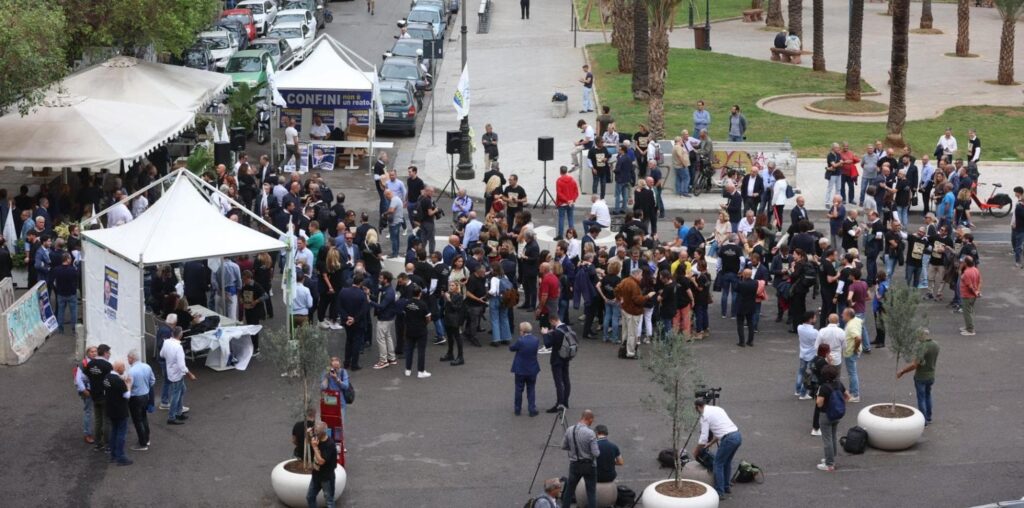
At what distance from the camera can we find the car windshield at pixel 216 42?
47.9 metres

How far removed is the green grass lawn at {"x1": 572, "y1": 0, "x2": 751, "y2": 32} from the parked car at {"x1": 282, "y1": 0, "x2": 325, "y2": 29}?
35.8ft

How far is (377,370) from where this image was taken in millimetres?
21891

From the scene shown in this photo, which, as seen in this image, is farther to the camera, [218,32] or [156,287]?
[218,32]

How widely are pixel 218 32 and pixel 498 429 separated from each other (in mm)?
32556

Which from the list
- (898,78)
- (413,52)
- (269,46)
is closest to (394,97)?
(413,52)

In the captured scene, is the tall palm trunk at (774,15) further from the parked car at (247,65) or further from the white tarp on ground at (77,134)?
the white tarp on ground at (77,134)

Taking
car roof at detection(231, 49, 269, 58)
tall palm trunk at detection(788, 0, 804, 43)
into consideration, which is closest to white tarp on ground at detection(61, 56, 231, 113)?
car roof at detection(231, 49, 269, 58)

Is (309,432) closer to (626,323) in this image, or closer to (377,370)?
(377,370)

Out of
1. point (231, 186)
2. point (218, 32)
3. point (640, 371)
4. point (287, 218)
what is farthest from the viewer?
point (218, 32)

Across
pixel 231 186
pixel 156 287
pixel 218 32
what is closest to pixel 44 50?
pixel 231 186

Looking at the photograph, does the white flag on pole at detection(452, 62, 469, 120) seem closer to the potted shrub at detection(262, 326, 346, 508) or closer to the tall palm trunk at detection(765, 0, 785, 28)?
the potted shrub at detection(262, 326, 346, 508)

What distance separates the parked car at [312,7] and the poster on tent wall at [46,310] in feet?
112

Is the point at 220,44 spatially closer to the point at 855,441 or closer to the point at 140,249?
the point at 140,249

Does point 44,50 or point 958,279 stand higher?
point 44,50
